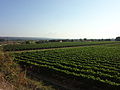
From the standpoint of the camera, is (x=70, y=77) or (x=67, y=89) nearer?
(x=67, y=89)

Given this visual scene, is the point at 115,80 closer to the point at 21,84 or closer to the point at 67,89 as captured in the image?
the point at 67,89

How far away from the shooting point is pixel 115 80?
34.3 ft

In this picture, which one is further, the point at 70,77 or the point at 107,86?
the point at 70,77

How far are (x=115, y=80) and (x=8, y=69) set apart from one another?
8.00 meters

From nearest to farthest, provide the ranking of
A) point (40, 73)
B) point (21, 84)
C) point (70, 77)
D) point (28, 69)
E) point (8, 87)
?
point (8, 87) → point (21, 84) → point (70, 77) → point (40, 73) → point (28, 69)

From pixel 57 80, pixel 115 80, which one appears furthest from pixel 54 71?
pixel 115 80

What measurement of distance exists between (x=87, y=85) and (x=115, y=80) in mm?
2210

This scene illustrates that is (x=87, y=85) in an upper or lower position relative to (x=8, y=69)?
lower

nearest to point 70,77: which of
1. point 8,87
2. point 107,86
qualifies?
point 107,86

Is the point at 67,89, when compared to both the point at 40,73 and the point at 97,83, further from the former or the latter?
the point at 40,73

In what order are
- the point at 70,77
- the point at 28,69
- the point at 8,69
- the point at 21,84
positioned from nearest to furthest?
the point at 21,84
the point at 8,69
the point at 70,77
the point at 28,69

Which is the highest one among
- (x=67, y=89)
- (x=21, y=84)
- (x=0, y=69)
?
(x=0, y=69)

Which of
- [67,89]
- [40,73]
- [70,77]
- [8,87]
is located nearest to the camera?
[8,87]

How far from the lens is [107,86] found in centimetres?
941
